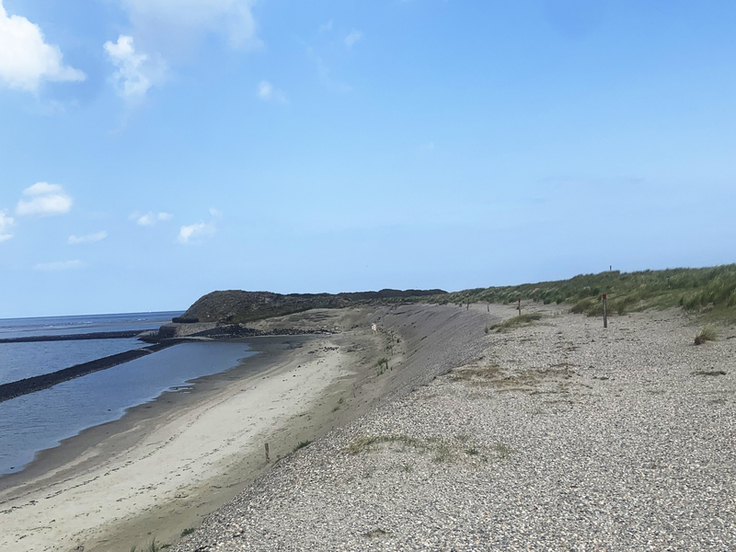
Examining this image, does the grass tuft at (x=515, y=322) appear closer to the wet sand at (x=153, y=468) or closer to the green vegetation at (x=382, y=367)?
the green vegetation at (x=382, y=367)

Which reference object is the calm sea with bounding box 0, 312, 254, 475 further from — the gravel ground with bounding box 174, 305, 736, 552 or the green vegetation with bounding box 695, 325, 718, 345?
the green vegetation with bounding box 695, 325, 718, 345

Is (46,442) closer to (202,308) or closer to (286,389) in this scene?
(286,389)

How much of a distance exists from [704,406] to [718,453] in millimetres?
2291

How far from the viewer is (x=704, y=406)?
878cm

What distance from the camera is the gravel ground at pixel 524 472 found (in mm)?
5320

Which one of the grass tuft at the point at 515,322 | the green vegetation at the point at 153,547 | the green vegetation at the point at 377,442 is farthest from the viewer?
the grass tuft at the point at 515,322

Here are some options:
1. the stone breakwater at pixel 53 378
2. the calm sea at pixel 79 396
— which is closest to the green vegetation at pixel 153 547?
the calm sea at pixel 79 396

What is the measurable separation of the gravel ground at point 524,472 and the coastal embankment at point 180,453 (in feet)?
8.88

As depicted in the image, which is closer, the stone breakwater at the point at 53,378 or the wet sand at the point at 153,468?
the wet sand at the point at 153,468

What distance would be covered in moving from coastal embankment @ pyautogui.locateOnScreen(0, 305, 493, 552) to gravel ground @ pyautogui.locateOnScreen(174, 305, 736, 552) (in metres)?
2.71

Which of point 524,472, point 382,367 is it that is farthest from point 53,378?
point 524,472

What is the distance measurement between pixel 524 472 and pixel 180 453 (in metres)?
10.9

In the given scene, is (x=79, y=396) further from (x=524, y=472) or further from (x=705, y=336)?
(x=705, y=336)

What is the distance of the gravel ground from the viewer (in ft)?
17.5
